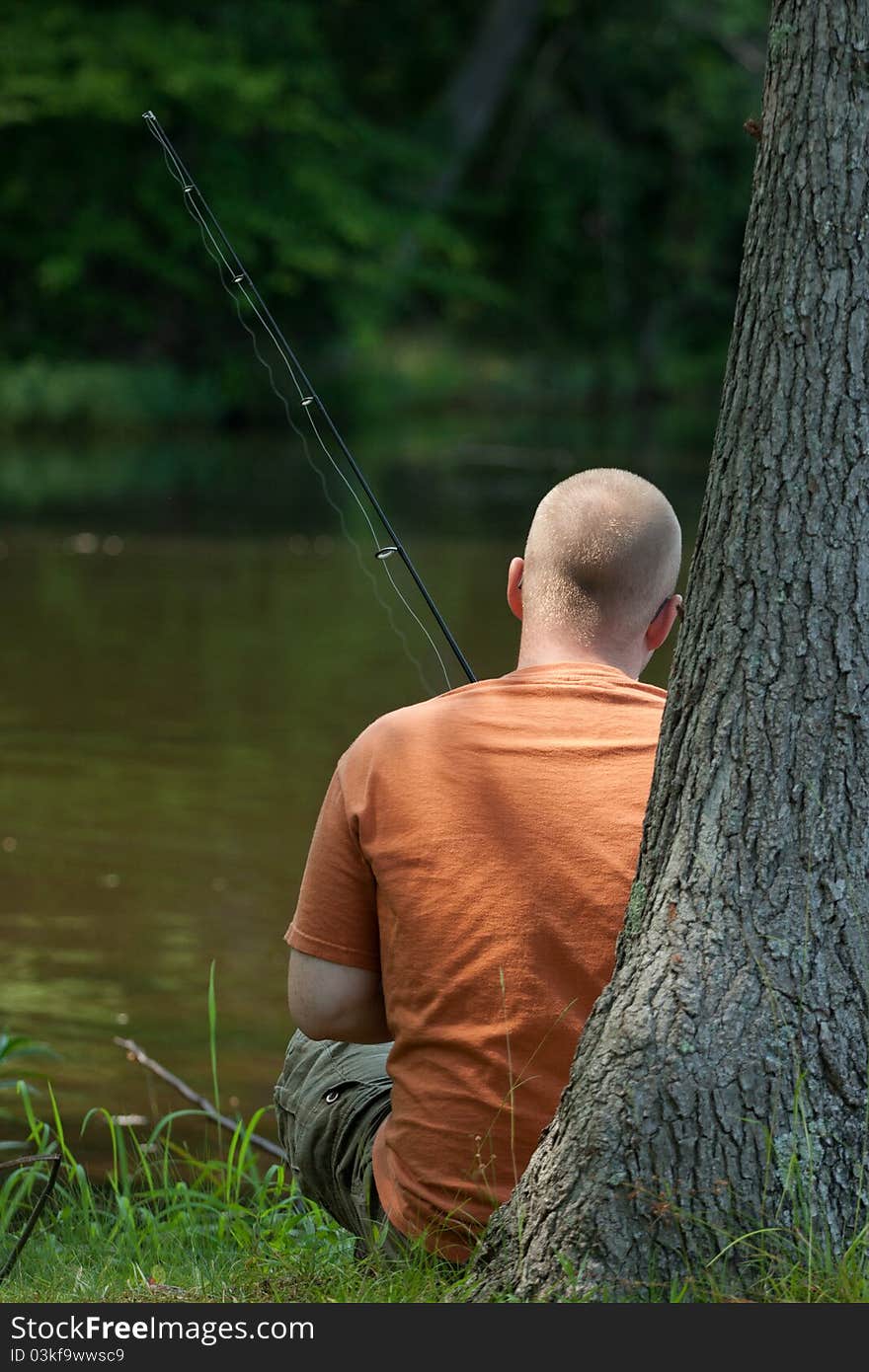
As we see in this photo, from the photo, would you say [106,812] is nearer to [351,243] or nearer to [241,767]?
[241,767]

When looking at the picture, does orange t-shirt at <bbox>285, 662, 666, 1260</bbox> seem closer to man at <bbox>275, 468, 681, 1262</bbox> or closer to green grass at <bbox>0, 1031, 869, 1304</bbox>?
man at <bbox>275, 468, 681, 1262</bbox>

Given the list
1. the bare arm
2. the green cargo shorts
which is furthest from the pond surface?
the bare arm

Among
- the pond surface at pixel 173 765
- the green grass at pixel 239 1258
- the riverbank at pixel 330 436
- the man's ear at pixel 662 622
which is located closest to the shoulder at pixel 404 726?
the man's ear at pixel 662 622

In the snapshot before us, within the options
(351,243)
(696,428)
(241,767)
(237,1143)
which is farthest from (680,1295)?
(351,243)

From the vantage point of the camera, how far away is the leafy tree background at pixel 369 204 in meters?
23.9

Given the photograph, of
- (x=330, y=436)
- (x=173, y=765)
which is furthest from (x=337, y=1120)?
(x=330, y=436)

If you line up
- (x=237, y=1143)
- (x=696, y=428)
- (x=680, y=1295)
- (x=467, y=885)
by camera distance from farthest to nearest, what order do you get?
(x=696, y=428) → (x=237, y=1143) → (x=467, y=885) → (x=680, y=1295)

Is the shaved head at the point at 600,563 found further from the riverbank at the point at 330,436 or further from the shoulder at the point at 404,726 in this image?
the riverbank at the point at 330,436

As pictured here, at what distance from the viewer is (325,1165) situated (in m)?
2.66

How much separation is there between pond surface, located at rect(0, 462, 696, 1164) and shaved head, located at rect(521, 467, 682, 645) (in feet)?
6.73

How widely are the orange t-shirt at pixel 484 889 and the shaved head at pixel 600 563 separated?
0.31ft

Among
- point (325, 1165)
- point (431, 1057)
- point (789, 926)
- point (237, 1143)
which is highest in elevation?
point (789, 926)

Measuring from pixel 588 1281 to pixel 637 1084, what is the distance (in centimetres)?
23

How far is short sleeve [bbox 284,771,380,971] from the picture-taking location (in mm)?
2264
